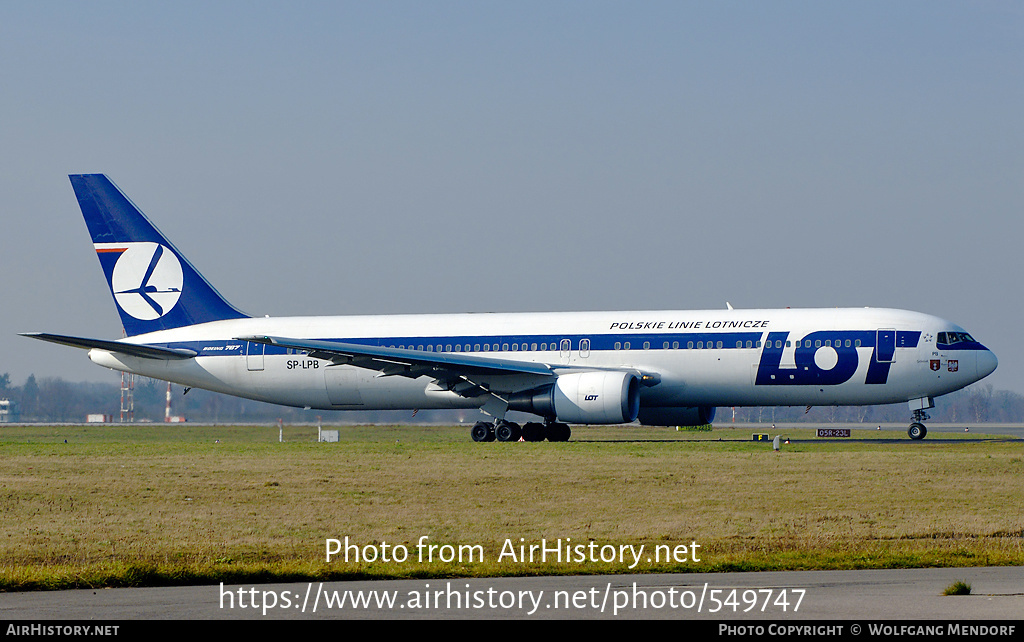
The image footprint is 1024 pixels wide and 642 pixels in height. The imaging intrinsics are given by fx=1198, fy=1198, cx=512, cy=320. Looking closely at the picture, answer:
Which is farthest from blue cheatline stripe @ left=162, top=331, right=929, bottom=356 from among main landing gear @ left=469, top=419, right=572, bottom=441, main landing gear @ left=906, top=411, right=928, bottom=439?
main landing gear @ left=906, top=411, right=928, bottom=439

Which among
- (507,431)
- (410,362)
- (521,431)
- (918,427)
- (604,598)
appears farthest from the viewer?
(521,431)

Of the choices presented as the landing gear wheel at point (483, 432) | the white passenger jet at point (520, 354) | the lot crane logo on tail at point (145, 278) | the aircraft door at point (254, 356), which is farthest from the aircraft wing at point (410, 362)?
the lot crane logo on tail at point (145, 278)

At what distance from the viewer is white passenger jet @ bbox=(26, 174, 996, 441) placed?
36.1m

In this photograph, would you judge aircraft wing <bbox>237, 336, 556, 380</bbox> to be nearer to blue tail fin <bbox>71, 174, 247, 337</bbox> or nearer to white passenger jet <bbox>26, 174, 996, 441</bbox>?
white passenger jet <bbox>26, 174, 996, 441</bbox>

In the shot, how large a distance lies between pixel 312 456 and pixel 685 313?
1365cm

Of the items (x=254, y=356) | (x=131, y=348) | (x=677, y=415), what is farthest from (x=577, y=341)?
(x=131, y=348)

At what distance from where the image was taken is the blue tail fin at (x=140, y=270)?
43625 mm

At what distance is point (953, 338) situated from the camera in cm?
3628

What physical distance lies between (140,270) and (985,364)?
95.4ft

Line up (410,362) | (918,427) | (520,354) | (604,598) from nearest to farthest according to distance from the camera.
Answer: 1. (604,598)
2. (410,362)
3. (918,427)
4. (520,354)

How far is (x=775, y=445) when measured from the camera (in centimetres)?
3291

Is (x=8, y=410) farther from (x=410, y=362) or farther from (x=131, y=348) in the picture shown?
(x=410, y=362)

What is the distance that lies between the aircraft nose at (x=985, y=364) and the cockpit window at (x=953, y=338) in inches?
20.1

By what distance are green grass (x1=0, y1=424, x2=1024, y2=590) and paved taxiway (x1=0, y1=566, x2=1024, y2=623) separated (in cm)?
96
